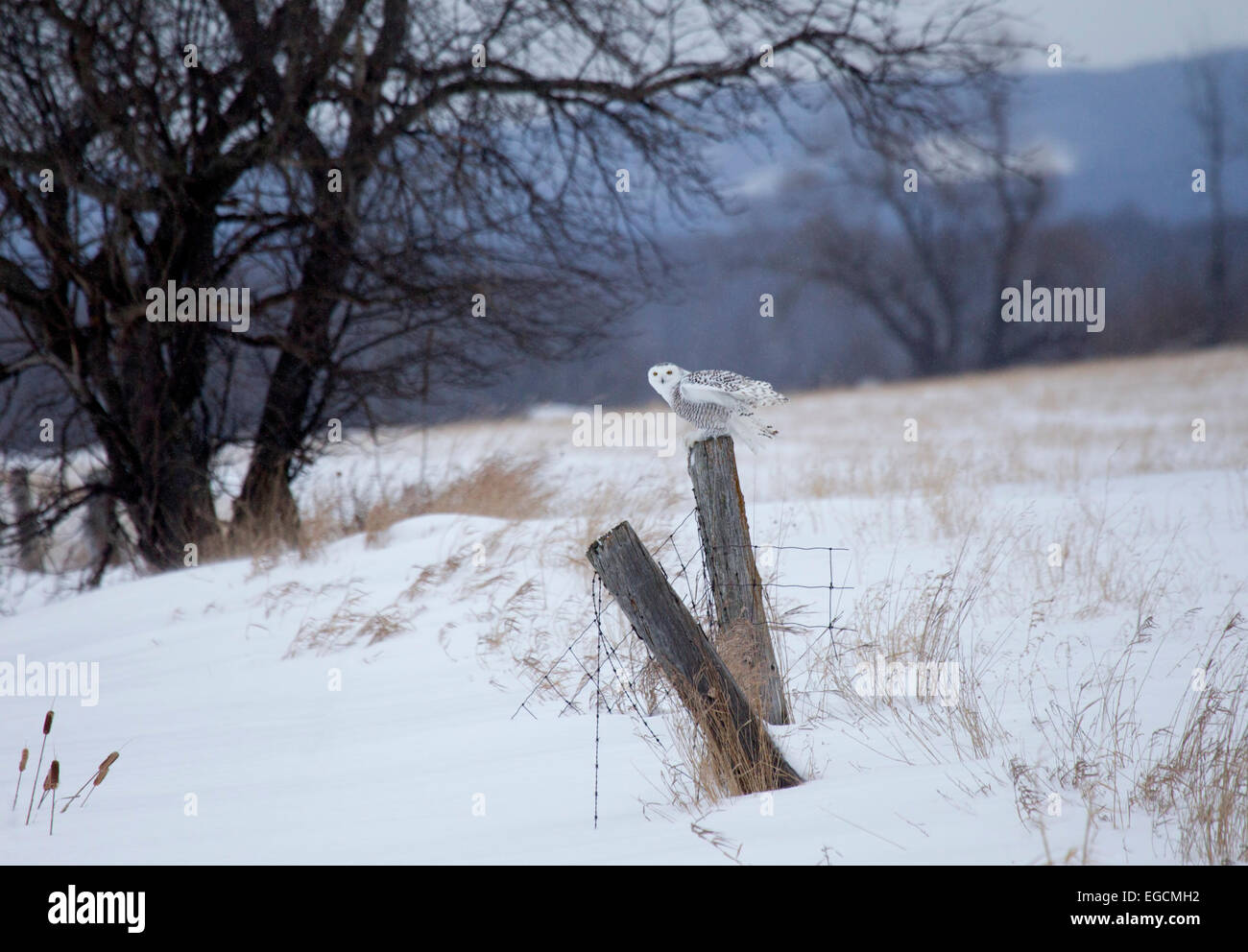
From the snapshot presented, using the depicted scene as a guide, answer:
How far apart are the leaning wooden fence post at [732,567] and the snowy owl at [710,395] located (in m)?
0.09

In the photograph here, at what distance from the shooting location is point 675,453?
43.1 feet

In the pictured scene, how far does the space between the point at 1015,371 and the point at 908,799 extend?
31.9 m

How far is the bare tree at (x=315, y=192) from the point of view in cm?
841

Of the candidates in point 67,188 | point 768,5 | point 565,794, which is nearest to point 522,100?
point 768,5

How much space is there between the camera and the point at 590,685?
15.7 ft

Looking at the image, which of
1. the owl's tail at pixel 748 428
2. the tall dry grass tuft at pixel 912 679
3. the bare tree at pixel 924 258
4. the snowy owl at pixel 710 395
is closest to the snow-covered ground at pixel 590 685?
the tall dry grass tuft at pixel 912 679

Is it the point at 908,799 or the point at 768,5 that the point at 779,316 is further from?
the point at 908,799

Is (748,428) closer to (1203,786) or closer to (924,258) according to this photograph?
(1203,786)

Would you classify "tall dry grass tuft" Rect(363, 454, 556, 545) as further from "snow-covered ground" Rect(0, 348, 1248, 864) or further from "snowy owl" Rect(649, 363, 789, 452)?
"snowy owl" Rect(649, 363, 789, 452)

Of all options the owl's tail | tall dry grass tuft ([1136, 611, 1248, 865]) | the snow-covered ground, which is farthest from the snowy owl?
tall dry grass tuft ([1136, 611, 1248, 865])

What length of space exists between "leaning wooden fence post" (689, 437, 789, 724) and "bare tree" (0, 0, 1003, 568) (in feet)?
17.0

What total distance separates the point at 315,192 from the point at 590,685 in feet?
19.4

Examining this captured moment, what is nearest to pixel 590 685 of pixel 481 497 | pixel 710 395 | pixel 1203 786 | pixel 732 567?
pixel 732 567

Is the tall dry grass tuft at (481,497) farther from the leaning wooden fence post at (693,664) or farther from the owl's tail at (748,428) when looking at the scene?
the leaning wooden fence post at (693,664)
